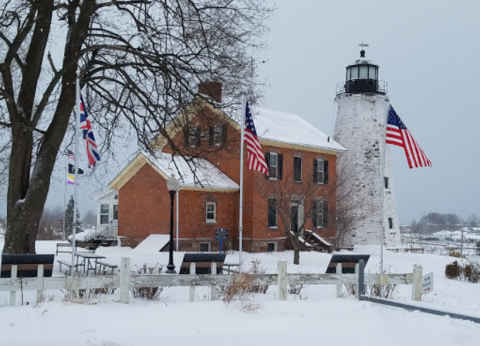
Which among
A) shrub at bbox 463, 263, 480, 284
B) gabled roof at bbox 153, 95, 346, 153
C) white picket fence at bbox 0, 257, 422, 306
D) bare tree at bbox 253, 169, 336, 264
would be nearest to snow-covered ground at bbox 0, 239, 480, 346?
white picket fence at bbox 0, 257, 422, 306

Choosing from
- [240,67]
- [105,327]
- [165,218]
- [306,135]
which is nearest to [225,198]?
[165,218]

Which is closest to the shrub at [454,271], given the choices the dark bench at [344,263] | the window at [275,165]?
the dark bench at [344,263]

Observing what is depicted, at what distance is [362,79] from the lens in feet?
134

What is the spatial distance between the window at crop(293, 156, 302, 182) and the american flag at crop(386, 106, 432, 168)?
53.1 feet

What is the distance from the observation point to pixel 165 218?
94.9ft

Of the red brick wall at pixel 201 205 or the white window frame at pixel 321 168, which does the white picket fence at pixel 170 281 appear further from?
the white window frame at pixel 321 168

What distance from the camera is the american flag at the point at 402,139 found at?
53.6 feet

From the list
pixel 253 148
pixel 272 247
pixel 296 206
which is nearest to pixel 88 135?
pixel 253 148

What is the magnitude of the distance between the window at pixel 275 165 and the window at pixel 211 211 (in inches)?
144

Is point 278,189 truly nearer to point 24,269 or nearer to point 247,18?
point 247,18

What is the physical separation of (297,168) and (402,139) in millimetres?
16560

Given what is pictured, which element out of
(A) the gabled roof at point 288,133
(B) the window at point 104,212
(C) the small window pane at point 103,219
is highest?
(A) the gabled roof at point 288,133

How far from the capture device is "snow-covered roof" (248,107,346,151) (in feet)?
103

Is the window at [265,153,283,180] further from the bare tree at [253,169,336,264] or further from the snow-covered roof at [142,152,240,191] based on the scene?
the snow-covered roof at [142,152,240,191]
